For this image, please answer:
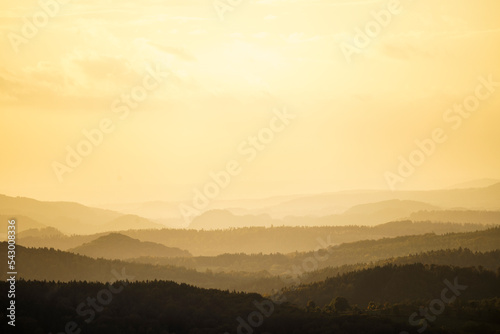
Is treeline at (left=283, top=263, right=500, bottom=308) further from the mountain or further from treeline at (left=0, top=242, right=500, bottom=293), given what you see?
the mountain

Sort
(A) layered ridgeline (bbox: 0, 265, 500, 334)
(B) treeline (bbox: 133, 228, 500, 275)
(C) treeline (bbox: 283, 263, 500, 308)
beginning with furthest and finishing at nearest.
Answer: (B) treeline (bbox: 133, 228, 500, 275)
(C) treeline (bbox: 283, 263, 500, 308)
(A) layered ridgeline (bbox: 0, 265, 500, 334)

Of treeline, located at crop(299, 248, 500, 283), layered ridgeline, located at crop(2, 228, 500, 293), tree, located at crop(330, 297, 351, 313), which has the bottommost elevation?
tree, located at crop(330, 297, 351, 313)

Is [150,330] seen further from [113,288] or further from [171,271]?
[171,271]

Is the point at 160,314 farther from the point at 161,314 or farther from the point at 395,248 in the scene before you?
the point at 395,248

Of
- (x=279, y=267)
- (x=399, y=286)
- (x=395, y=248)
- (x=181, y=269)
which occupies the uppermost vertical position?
(x=181, y=269)

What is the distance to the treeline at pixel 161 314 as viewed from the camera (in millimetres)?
74750

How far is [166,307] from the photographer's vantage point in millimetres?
83125

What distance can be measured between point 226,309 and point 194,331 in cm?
966

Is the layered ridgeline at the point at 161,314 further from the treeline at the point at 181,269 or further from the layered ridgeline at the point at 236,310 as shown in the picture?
the treeline at the point at 181,269

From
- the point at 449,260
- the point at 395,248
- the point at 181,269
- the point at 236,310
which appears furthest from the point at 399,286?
the point at 395,248

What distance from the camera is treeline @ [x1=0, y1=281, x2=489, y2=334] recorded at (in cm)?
7475

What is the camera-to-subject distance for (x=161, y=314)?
262 feet

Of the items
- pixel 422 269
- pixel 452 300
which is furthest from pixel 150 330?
pixel 422 269

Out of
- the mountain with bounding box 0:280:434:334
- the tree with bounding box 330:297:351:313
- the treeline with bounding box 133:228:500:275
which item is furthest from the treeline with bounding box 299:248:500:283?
the mountain with bounding box 0:280:434:334
